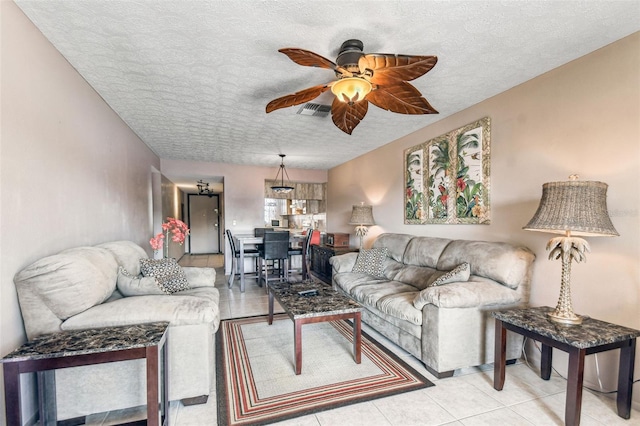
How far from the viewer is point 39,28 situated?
1830 millimetres

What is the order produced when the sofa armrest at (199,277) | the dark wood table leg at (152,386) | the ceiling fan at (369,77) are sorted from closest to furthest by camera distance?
the dark wood table leg at (152,386), the ceiling fan at (369,77), the sofa armrest at (199,277)

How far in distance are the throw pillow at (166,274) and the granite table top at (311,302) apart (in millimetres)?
908

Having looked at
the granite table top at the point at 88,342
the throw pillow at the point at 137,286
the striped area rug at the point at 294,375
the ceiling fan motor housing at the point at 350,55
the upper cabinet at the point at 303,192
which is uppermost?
the ceiling fan motor housing at the point at 350,55

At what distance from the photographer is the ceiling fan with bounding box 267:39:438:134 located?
1683 millimetres

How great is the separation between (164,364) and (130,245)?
1.72 metres

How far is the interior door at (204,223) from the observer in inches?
413

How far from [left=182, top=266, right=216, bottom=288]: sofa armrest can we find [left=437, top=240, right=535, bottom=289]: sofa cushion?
256 centimetres

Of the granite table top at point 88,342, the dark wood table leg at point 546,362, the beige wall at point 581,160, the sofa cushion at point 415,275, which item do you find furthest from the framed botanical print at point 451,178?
the granite table top at point 88,342

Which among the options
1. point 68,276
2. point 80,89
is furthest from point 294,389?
point 80,89

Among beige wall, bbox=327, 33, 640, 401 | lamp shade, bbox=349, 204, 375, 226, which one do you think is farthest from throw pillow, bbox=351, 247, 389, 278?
beige wall, bbox=327, 33, 640, 401

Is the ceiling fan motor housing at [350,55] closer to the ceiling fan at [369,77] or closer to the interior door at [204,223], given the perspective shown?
the ceiling fan at [369,77]

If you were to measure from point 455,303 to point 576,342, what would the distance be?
2.47ft

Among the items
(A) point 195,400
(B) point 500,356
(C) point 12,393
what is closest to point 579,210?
(B) point 500,356

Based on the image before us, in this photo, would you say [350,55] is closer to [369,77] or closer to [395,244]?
[369,77]
